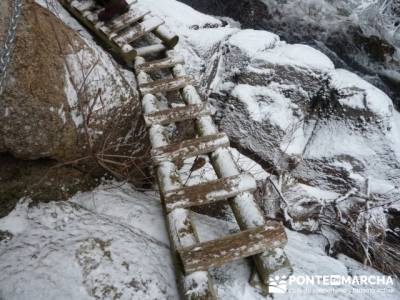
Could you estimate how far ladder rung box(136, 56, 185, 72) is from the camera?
301cm

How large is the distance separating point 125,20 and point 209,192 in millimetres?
2201

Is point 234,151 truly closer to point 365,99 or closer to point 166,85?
point 166,85

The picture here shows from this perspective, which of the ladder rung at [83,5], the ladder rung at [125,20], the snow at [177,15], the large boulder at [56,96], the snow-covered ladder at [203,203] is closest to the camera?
the snow-covered ladder at [203,203]

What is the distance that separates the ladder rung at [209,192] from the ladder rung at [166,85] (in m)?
1.13

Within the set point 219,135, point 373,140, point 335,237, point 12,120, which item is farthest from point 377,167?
point 12,120

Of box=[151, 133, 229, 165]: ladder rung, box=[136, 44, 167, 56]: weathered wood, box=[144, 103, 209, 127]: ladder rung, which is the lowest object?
box=[151, 133, 229, 165]: ladder rung

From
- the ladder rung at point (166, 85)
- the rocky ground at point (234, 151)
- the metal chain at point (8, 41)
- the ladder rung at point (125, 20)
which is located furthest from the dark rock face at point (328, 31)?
the metal chain at point (8, 41)

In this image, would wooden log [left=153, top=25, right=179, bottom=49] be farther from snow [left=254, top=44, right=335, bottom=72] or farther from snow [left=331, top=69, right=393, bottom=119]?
snow [left=331, top=69, right=393, bottom=119]

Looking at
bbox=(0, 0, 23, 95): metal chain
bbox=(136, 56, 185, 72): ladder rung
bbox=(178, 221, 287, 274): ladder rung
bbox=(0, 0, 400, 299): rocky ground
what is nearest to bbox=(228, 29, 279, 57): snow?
bbox=(0, 0, 400, 299): rocky ground

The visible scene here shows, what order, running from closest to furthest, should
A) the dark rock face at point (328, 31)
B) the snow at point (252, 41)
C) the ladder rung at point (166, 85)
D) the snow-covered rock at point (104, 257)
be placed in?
the snow-covered rock at point (104, 257) → the ladder rung at point (166, 85) → the snow at point (252, 41) → the dark rock face at point (328, 31)

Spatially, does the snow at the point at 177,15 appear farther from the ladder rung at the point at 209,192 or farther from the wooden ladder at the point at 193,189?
→ the ladder rung at the point at 209,192

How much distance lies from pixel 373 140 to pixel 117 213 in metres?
2.62

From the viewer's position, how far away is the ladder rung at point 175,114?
2.49 meters

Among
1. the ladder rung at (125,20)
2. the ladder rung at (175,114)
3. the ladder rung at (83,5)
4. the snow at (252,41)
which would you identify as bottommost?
the ladder rung at (175,114)
